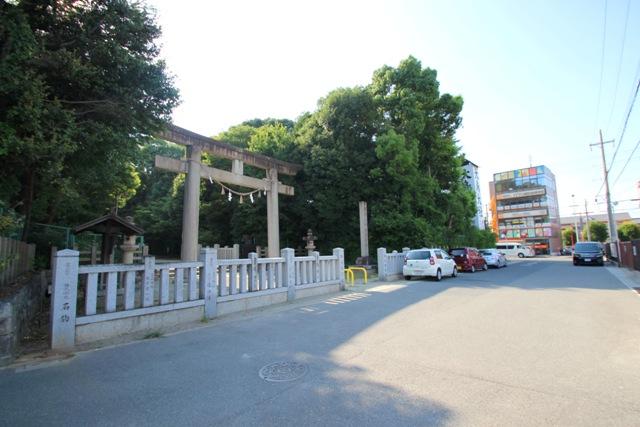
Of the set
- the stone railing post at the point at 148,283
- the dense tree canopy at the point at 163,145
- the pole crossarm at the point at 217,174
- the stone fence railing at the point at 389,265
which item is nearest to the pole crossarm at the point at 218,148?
the pole crossarm at the point at 217,174

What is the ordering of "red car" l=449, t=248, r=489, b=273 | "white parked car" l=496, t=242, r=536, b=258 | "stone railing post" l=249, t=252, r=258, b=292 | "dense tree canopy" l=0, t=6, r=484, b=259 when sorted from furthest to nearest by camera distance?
"white parked car" l=496, t=242, r=536, b=258, "red car" l=449, t=248, r=489, b=273, "stone railing post" l=249, t=252, r=258, b=292, "dense tree canopy" l=0, t=6, r=484, b=259

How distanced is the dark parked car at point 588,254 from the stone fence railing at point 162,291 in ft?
78.6

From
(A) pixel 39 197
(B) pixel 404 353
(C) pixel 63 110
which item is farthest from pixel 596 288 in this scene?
(A) pixel 39 197

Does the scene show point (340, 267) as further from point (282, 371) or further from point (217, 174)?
point (282, 371)

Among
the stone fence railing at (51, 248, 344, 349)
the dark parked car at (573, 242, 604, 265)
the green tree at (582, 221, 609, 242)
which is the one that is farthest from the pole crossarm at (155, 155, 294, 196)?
the green tree at (582, 221, 609, 242)

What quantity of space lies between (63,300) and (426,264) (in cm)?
1398

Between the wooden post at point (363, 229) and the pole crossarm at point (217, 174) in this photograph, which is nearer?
the pole crossarm at point (217, 174)

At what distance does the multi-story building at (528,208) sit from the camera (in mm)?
65250

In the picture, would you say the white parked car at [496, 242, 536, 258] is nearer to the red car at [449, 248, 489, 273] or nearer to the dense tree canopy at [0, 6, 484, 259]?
the dense tree canopy at [0, 6, 484, 259]

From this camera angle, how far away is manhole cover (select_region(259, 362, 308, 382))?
14.4 feet

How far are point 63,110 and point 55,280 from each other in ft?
9.78

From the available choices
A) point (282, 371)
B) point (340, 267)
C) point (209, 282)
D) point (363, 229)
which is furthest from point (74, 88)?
point (363, 229)

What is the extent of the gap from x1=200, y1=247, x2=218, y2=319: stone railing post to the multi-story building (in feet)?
220

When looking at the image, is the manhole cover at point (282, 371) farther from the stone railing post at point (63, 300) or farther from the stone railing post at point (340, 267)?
the stone railing post at point (340, 267)
